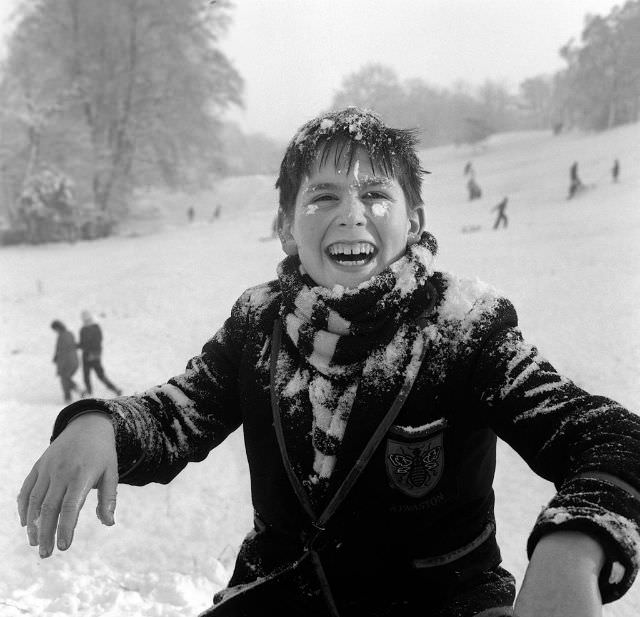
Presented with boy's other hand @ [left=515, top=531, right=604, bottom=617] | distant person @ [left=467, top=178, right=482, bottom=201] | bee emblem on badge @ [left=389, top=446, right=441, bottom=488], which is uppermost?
distant person @ [left=467, top=178, right=482, bottom=201]

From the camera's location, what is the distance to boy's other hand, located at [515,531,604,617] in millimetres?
757

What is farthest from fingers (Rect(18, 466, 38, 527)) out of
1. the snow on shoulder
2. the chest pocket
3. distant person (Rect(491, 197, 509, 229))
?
distant person (Rect(491, 197, 509, 229))

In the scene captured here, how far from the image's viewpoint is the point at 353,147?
146 cm

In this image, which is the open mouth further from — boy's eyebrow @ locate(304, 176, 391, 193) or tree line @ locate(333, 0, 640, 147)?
tree line @ locate(333, 0, 640, 147)

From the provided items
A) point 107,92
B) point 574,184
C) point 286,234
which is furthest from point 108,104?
point 286,234

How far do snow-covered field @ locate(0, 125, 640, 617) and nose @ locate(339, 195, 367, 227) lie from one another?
0.43 m

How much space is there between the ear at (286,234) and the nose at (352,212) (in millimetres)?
274

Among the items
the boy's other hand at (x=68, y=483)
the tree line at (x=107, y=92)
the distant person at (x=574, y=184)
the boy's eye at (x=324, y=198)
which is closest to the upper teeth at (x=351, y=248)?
the boy's eye at (x=324, y=198)

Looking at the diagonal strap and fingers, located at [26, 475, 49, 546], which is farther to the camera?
the diagonal strap

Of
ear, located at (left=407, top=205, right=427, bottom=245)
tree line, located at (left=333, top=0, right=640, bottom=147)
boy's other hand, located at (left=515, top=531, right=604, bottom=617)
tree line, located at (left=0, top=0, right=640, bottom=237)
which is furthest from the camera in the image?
tree line, located at (left=333, top=0, right=640, bottom=147)

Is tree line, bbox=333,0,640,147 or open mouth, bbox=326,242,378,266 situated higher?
tree line, bbox=333,0,640,147

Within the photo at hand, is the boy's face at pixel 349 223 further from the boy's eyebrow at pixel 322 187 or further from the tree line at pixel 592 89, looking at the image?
the tree line at pixel 592 89

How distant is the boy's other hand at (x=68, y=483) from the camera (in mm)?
1085

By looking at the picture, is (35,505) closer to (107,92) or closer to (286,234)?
(286,234)
